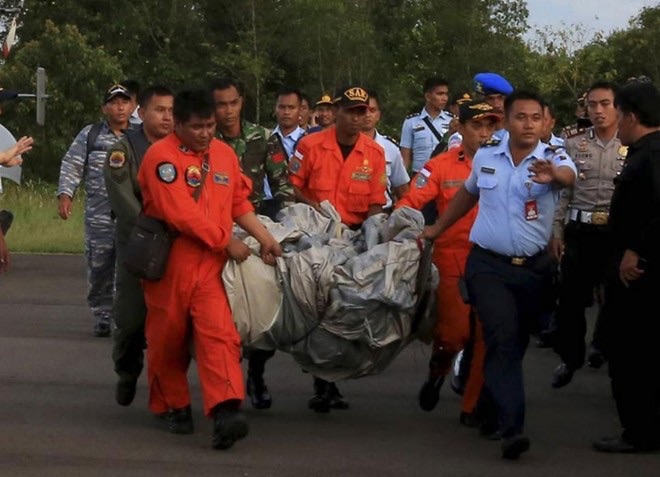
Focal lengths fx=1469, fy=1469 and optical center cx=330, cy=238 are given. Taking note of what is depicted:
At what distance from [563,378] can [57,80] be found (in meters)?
29.3

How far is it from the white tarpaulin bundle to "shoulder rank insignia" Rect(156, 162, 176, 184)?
0.55m

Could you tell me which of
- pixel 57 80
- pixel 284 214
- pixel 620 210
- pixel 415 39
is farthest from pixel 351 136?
pixel 415 39

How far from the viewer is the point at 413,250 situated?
7879 millimetres

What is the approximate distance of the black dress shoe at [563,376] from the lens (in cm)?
966

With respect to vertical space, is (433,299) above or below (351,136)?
below

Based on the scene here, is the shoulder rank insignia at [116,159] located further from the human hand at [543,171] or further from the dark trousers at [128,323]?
the human hand at [543,171]

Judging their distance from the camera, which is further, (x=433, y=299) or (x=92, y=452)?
(x=433, y=299)

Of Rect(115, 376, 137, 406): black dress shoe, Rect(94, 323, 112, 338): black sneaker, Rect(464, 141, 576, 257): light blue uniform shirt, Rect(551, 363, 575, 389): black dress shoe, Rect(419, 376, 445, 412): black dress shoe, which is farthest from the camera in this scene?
Rect(94, 323, 112, 338): black sneaker

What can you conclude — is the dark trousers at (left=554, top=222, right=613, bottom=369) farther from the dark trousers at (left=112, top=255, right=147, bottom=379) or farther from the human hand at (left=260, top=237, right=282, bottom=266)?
the dark trousers at (left=112, top=255, right=147, bottom=379)

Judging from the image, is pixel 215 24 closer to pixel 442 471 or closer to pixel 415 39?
pixel 415 39

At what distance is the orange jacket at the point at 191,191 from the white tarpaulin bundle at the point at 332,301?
259 millimetres

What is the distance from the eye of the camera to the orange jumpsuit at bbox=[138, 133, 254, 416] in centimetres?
745

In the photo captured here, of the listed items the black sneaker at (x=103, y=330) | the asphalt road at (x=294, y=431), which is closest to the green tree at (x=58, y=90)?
the black sneaker at (x=103, y=330)

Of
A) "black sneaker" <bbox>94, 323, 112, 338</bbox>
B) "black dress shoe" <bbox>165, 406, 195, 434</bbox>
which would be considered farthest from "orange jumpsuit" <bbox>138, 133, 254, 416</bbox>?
"black sneaker" <bbox>94, 323, 112, 338</bbox>
